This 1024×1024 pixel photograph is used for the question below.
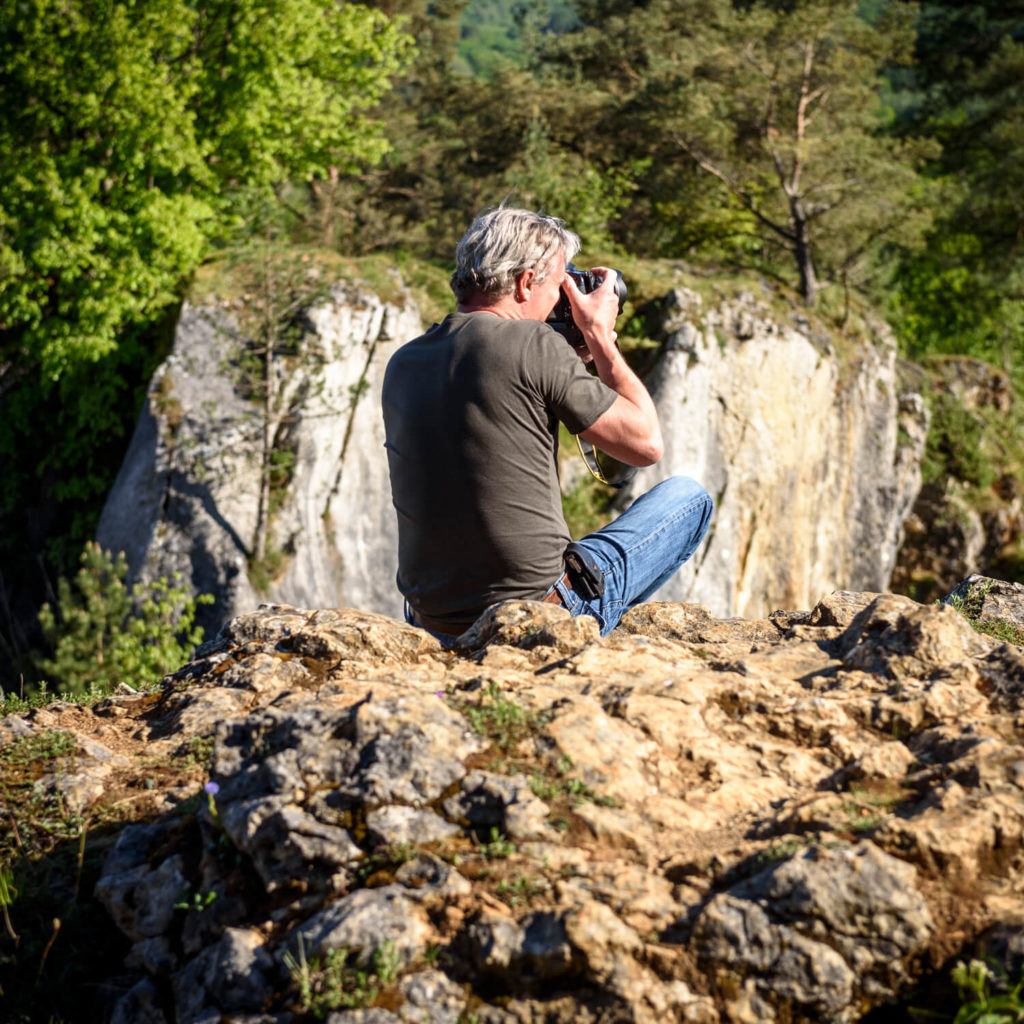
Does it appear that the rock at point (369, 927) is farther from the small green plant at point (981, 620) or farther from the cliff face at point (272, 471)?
the cliff face at point (272, 471)

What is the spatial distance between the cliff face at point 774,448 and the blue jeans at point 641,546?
9.47 m

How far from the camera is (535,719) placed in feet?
7.71

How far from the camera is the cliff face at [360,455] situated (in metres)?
11.1

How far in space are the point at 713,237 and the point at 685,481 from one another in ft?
44.9

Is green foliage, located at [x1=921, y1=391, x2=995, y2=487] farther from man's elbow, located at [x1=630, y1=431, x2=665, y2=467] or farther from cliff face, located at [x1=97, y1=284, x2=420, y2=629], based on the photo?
man's elbow, located at [x1=630, y1=431, x2=665, y2=467]

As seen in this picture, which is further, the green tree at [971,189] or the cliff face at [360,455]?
the green tree at [971,189]

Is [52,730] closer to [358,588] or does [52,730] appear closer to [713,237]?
[358,588]

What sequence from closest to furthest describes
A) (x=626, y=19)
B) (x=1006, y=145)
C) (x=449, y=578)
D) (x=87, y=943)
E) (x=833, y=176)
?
(x=87, y=943), (x=449, y=578), (x=833, y=176), (x=626, y=19), (x=1006, y=145)

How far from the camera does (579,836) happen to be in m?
2.07

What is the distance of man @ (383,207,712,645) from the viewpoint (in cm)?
319

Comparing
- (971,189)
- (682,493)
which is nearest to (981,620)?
(682,493)

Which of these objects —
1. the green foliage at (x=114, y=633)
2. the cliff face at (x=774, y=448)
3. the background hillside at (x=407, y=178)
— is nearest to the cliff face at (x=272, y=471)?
the green foliage at (x=114, y=633)

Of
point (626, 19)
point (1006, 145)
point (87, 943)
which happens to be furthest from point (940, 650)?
point (1006, 145)

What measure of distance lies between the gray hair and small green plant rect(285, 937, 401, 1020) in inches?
87.2
